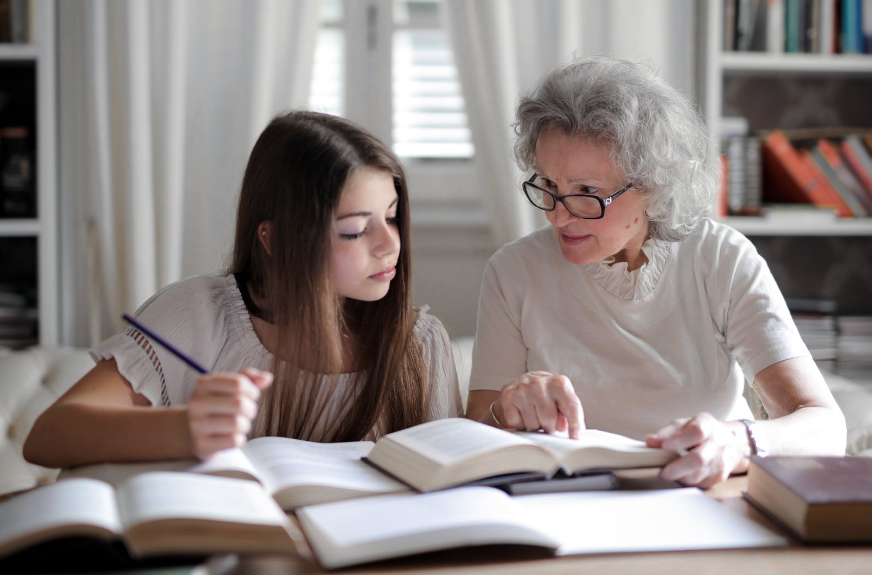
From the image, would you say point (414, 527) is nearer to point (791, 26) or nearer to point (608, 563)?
point (608, 563)

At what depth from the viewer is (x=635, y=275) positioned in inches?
57.4

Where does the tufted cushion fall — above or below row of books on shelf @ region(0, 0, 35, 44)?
below

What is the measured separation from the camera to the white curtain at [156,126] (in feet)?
7.12

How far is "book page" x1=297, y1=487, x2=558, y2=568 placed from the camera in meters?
0.67

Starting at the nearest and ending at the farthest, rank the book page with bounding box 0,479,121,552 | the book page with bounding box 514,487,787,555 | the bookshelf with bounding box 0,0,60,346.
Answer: the book page with bounding box 0,479,121,552 < the book page with bounding box 514,487,787,555 < the bookshelf with bounding box 0,0,60,346

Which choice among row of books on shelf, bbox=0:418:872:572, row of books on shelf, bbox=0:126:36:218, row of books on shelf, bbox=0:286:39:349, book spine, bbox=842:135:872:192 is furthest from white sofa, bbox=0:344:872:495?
row of books on shelf, bbox=0:418:872:572

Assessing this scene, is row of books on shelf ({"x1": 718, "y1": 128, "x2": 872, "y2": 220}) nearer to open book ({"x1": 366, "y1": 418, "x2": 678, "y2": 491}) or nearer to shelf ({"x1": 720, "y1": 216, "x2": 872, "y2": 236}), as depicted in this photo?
shelf ({"x1": 720, "y1": 216, "x2": 872, "y2": 236})

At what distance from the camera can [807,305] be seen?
2316 millimetres

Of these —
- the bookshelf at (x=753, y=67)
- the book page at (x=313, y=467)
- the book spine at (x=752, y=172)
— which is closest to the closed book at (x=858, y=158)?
the bookshelf at (x=753, y=67)

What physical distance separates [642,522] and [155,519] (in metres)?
0.43

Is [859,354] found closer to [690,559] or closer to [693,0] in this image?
[693,0]

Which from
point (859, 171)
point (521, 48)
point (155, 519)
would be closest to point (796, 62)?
point (859, 171)

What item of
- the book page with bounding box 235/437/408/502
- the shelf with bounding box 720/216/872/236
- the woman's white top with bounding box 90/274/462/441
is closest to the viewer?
the book page with bounding box 235/437/408/502

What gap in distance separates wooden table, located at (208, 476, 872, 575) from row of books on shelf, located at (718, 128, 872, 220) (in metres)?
1.69
